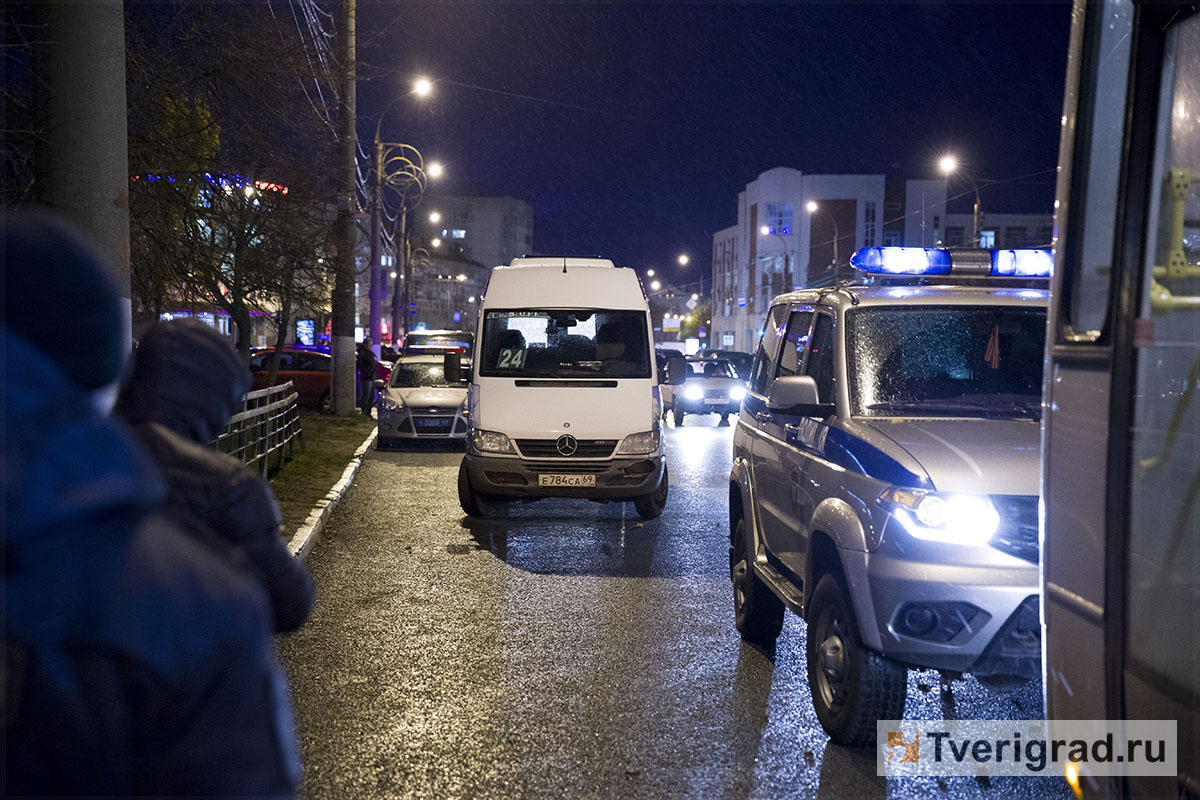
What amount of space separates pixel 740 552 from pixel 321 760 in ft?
10.4

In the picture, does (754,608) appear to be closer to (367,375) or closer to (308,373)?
(308,373)

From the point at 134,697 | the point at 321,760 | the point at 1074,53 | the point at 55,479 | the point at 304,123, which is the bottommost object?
the point at 321,760

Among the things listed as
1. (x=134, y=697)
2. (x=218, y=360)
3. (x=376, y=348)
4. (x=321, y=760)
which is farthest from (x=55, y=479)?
(x=376, y=348)

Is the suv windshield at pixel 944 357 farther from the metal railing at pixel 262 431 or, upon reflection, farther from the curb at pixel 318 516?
the metal railing at pixel 262 431

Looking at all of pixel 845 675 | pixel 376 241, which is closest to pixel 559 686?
pixel 845 675

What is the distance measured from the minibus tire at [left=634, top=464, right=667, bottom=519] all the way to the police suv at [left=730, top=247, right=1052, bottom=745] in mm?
4914

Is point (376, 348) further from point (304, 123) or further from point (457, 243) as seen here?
point (457, 243)

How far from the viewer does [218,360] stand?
2.47 meters

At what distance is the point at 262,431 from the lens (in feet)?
44.7

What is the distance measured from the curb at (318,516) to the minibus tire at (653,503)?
10.7ft

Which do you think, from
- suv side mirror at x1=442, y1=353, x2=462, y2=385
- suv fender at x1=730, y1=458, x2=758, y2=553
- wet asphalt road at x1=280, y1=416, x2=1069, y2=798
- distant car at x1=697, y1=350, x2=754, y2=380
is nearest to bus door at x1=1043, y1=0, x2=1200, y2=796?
wet asphalt road at x1=280, y1=416, x2=1069, y2=798

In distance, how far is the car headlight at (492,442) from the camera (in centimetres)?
1122

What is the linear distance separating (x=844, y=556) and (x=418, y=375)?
16946 mm

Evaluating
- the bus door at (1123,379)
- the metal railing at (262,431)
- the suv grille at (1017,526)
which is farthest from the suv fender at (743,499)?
the metal railing at (262,431)
